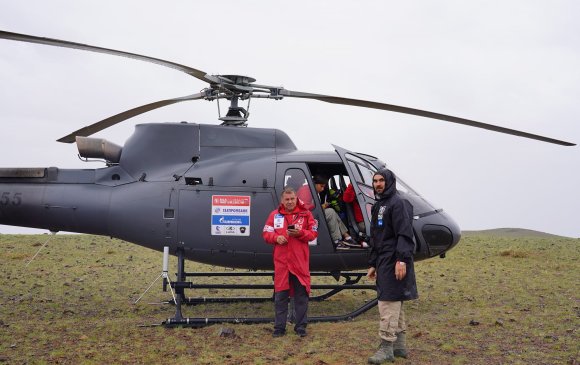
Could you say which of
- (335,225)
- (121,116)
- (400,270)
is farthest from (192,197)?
(400,270)

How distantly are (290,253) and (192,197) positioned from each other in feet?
6.71

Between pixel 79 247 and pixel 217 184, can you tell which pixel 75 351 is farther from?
pixel 79 247

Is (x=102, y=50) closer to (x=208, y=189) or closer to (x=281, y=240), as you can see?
(x=208, y=189)

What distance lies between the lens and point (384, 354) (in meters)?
6.70

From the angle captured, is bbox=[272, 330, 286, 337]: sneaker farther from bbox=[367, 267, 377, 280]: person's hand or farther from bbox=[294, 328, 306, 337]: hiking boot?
bbox=[367, 267, 377, 280]: person's hand

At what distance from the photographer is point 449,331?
837 cm

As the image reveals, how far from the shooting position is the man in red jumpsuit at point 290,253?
806 cm

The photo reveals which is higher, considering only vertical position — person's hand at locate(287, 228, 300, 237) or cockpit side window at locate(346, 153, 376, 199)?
cockpit side window at locate(346, 153, 376, 199)

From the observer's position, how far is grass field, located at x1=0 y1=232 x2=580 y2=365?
23.8ft

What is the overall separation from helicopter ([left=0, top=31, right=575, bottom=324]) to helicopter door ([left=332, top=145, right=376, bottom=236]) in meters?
0.02

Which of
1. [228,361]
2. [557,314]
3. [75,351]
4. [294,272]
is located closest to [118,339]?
[75,351]

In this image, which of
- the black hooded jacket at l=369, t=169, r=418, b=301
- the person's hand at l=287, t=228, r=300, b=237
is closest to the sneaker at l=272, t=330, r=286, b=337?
the person's hand at l=287, t=228, r=300, b=237

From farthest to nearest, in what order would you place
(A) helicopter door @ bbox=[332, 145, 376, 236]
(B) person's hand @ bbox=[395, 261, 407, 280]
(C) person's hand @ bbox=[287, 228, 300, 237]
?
(A) helicopter door @ bbox=[332, 145, 376, 236]
(C) person's hand @ bbox=[287, 228, 300, 237]
(B) person's hand @ bbox=[395, 261, 407, 280]

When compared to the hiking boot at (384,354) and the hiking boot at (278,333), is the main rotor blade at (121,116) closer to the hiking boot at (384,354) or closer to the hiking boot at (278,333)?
the hiking boot at (278,333)
